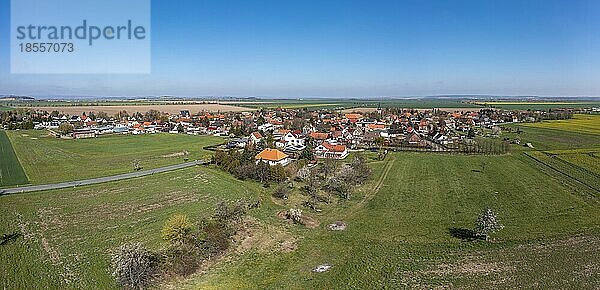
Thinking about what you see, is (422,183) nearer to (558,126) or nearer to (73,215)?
(73,215)

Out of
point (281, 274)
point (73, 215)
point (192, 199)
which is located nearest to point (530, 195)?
point (281, 274)

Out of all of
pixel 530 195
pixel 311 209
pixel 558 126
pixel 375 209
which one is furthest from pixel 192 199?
pixel 558 126

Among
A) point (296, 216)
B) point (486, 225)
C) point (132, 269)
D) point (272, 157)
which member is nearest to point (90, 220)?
point (132, 269)

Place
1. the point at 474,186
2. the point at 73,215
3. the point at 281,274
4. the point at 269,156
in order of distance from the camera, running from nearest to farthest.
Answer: the point at 281,274 < the point at 73,215 < the point at 474,186 < the point at 269,156

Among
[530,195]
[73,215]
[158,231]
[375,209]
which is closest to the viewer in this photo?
[158,231]

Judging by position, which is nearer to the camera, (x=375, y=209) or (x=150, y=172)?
(x=375, y=209)

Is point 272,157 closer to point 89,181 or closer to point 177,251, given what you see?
point 89,181

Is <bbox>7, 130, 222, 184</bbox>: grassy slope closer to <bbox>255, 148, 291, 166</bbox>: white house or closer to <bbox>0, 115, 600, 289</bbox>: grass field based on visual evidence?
<bbox>0, 115, 600, 289</bbox>: grass field
